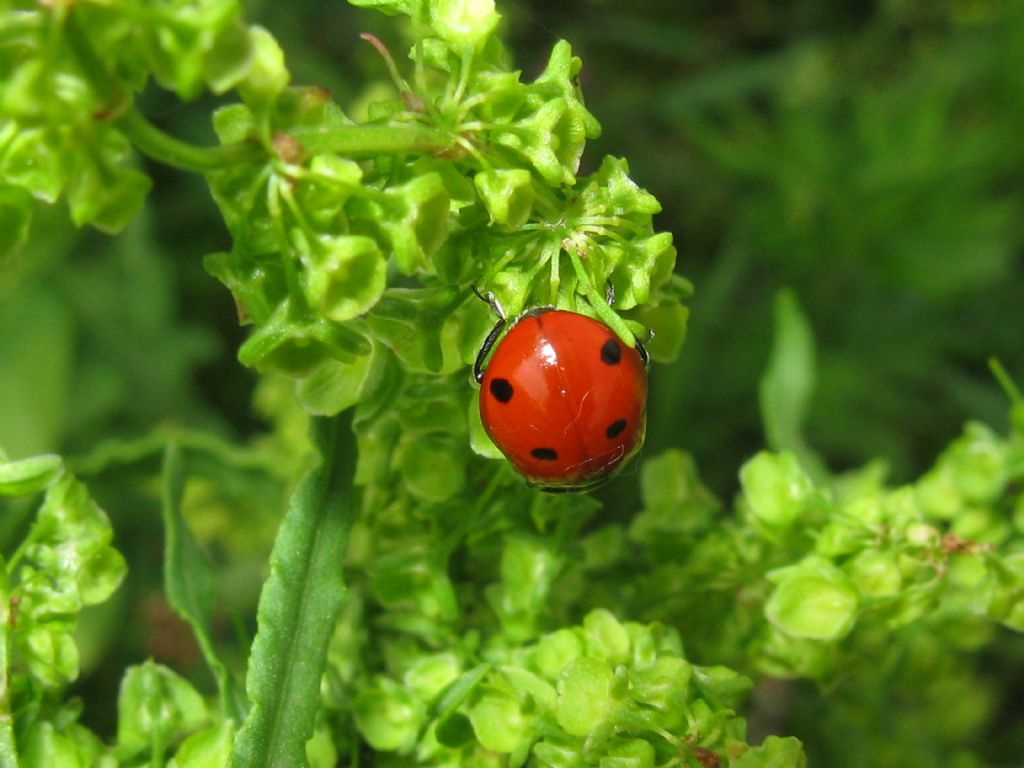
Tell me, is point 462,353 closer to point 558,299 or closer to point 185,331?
point 558,299

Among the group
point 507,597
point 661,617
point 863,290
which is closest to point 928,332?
point 863,290

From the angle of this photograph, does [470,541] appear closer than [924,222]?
Yes

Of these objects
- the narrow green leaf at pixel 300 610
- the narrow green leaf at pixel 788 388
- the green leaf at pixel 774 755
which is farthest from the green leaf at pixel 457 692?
the narrow green leaf at pixel 788 388

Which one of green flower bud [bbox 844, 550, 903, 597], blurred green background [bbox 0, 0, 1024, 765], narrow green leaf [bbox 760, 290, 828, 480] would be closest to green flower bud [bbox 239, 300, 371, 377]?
green flower bud [bbox 844, 550, 903, 597]

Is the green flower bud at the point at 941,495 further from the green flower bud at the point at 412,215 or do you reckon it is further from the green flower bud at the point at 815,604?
the green flower bud at the point at 412,215

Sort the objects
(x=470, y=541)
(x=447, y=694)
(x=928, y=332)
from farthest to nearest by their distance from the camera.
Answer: (x=928, y=332) < (x=470, y=541) < (x=447, y=694)
